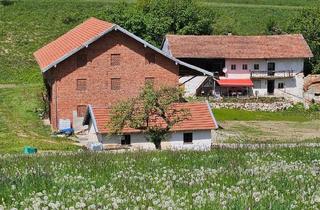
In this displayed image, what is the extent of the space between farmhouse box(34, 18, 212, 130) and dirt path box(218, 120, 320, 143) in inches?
277

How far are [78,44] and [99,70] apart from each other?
9.88ft

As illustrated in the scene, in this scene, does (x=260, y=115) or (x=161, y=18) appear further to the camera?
(x=161, y=18)

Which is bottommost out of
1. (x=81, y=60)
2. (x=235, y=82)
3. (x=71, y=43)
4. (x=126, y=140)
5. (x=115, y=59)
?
(x=126, y=140)

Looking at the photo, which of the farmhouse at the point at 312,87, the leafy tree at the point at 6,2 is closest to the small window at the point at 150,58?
the farmhouse at the point at 312,87

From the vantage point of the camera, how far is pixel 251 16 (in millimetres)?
121375

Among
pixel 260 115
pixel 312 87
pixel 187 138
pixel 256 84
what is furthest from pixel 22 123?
pixel 312 87

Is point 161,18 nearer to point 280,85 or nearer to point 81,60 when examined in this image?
point 280,85

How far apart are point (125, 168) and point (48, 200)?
4.42 m

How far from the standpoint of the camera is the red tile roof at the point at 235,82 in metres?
83.7

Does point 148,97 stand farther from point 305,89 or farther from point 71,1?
Answer: point 71,1

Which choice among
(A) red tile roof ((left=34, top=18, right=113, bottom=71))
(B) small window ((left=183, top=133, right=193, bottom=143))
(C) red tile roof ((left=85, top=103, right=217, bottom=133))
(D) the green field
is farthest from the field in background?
(D) the green field

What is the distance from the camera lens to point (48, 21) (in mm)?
110500

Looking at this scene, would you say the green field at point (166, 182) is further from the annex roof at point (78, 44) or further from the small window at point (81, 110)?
the small window at point (81, 110)

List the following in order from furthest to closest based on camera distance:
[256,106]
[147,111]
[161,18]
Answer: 1. [161,18]
2. [256,106]
3. [147,111]
